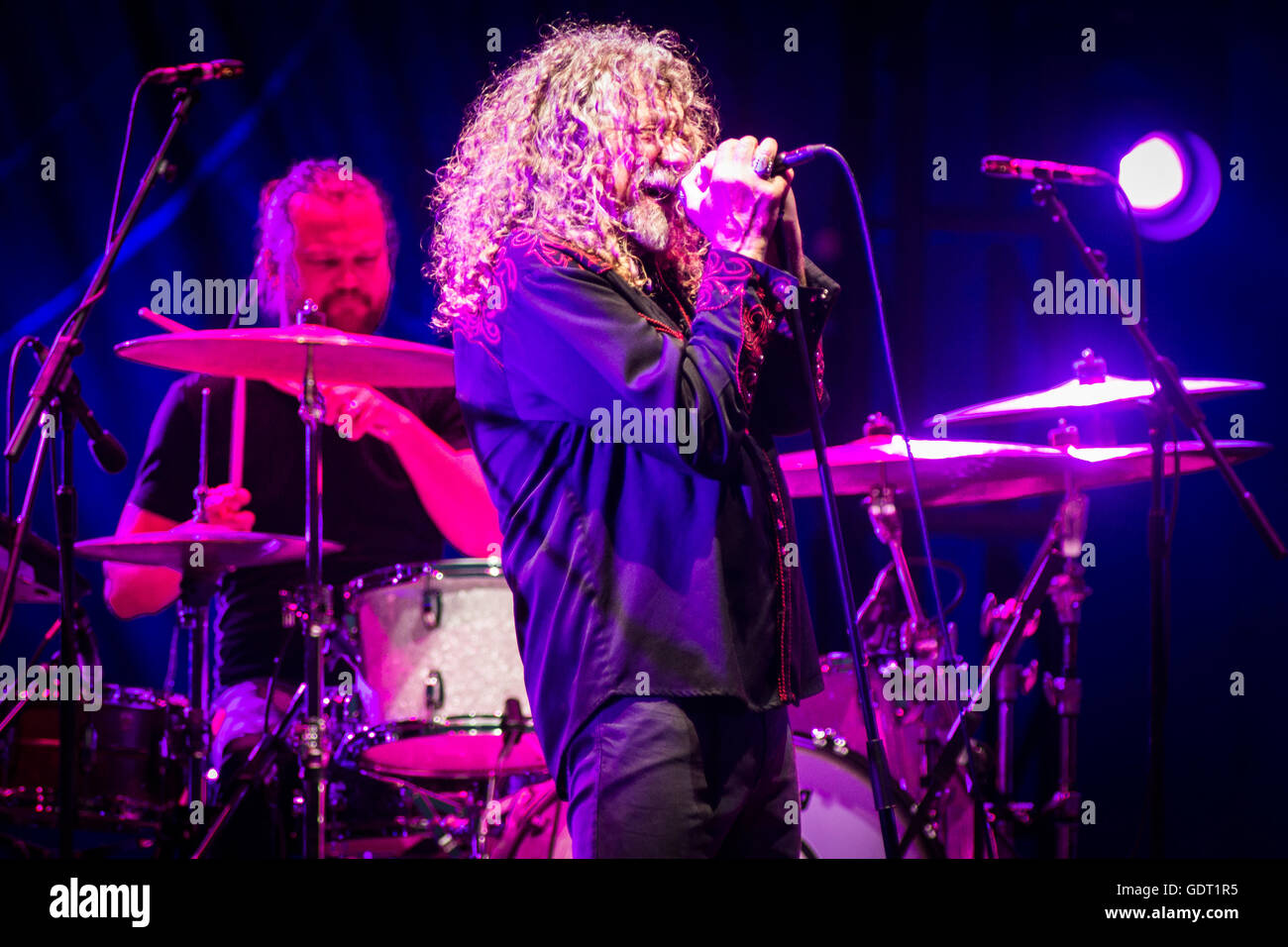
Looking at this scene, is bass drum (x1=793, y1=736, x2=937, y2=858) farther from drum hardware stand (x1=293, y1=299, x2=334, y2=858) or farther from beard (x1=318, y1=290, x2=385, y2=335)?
beard (x1=318, y1=290, x2=385, y2=335)

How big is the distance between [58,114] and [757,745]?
3.05 meters

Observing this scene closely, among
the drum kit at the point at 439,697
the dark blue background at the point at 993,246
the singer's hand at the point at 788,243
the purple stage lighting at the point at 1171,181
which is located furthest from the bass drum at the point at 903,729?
the purple stage lighting at the point at 1171,181

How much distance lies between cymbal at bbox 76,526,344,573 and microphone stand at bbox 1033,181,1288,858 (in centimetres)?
188

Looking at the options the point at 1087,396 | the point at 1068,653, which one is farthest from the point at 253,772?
the point at 1087,396

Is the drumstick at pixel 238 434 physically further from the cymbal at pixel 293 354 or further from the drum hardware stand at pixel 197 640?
the cymbal at pixel 293 354

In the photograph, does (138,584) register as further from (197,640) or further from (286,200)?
(286,200)

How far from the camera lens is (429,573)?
3000mm

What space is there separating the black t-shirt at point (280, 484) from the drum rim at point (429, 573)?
0.43 meters

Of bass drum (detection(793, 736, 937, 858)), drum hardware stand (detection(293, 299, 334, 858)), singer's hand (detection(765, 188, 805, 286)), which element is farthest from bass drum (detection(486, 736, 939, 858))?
singer's hand (detection(765, 188, 805, 286))

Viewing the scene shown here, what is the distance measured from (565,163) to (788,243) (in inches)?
14.5

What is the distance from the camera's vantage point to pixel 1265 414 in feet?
13.3

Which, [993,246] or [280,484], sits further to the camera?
[993,246]
